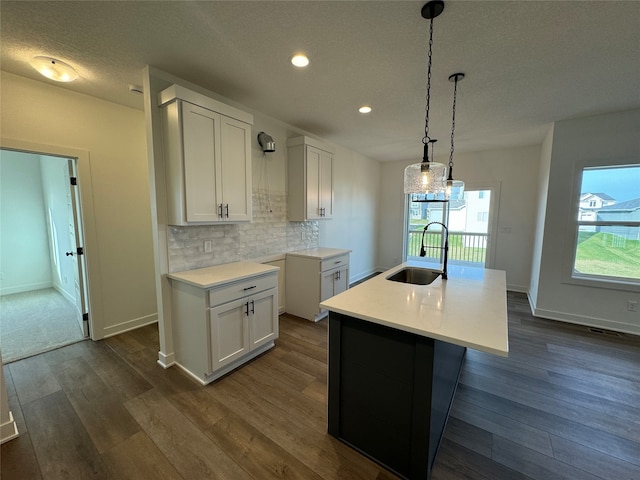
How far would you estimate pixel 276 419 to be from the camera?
6.03 ft

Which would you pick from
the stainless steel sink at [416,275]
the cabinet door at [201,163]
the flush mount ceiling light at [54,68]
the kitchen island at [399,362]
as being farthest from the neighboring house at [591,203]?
the flush mount ceiling light at [54,68]

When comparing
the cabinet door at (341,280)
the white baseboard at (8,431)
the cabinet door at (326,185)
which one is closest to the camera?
the white baseboard at (8,431)

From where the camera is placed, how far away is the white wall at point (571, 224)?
10.3 feet

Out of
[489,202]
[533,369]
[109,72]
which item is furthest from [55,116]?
[489,202]

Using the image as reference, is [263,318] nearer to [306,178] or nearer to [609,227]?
[306,178]

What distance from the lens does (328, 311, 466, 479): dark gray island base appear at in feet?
4.38

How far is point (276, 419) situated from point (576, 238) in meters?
4.29

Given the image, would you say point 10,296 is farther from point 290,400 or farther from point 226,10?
point 226,10

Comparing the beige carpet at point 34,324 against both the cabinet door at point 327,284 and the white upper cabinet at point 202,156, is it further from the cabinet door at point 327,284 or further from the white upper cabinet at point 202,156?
the cabinet door at point 327,284

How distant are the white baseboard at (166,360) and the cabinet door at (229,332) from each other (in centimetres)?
62

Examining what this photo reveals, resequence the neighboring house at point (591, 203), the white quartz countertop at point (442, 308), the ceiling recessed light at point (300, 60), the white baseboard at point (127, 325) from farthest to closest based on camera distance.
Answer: the neighboring house at point (591, 203)
the white baseboard at point (127, 325)
the ceiling recessed light at point (300, 60)
the white quartz countertop at point (442, 308)

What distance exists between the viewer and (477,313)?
149 centimetres

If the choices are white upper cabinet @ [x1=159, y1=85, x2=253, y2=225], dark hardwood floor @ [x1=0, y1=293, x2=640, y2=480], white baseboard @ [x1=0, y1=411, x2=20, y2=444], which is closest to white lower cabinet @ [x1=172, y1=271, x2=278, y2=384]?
dark hardwood floor @ [x1=0, y1=293, x2=640, y2=480]

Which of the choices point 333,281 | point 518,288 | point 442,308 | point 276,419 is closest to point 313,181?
point 333,281
